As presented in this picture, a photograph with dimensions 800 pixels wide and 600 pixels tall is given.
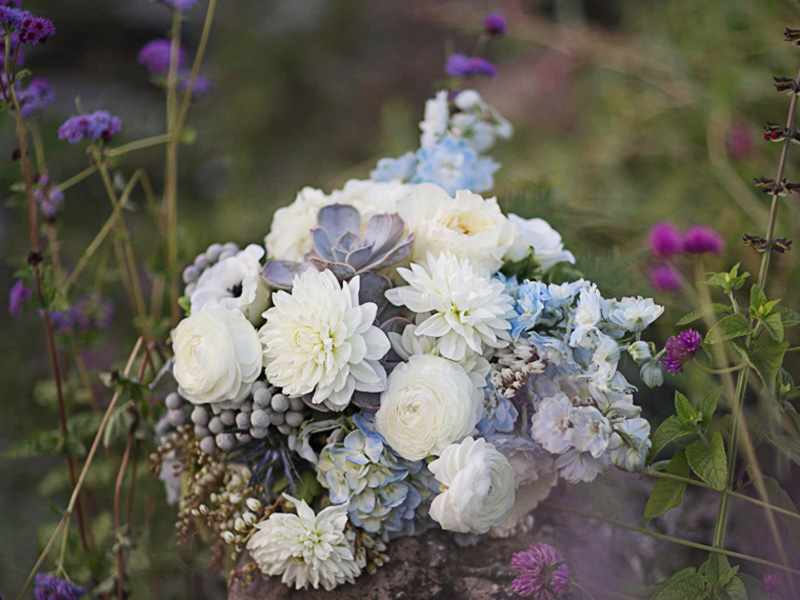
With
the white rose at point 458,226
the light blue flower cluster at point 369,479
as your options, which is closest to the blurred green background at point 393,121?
the white rose at point 458,226

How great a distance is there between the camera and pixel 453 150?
942 millimetres

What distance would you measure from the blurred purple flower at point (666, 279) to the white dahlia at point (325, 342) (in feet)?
2.20

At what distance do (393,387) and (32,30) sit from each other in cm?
54

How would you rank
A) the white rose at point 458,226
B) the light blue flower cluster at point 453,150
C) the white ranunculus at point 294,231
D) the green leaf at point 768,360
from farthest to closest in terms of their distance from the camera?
the light blue flower cluster at point 453,150, the white ranunculus at point 294,231, the white rose at point 458,226, the green leaf at point 768,360

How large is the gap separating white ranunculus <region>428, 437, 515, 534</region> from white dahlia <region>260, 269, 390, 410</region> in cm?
10

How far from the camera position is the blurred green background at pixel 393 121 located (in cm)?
145

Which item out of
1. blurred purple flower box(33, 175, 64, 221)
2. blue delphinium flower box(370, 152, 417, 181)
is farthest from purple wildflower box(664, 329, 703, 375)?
blurred purple flower box(33, 175, 64, 221)

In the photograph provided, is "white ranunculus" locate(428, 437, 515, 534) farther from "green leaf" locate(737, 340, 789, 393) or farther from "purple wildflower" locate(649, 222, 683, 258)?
"purple wildflower" locate(649, 222, 683, 258)

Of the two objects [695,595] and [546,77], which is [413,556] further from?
[546,77]

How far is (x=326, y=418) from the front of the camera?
0.72 meters

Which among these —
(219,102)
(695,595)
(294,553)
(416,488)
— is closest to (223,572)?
(294,553)

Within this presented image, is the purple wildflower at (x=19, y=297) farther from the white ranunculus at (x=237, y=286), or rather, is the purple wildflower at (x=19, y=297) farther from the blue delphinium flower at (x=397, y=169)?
the blue delphinium flower at (x=397, y=169)

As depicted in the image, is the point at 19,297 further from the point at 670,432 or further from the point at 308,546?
the point at 670,432

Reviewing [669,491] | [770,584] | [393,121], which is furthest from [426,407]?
[393,121]
